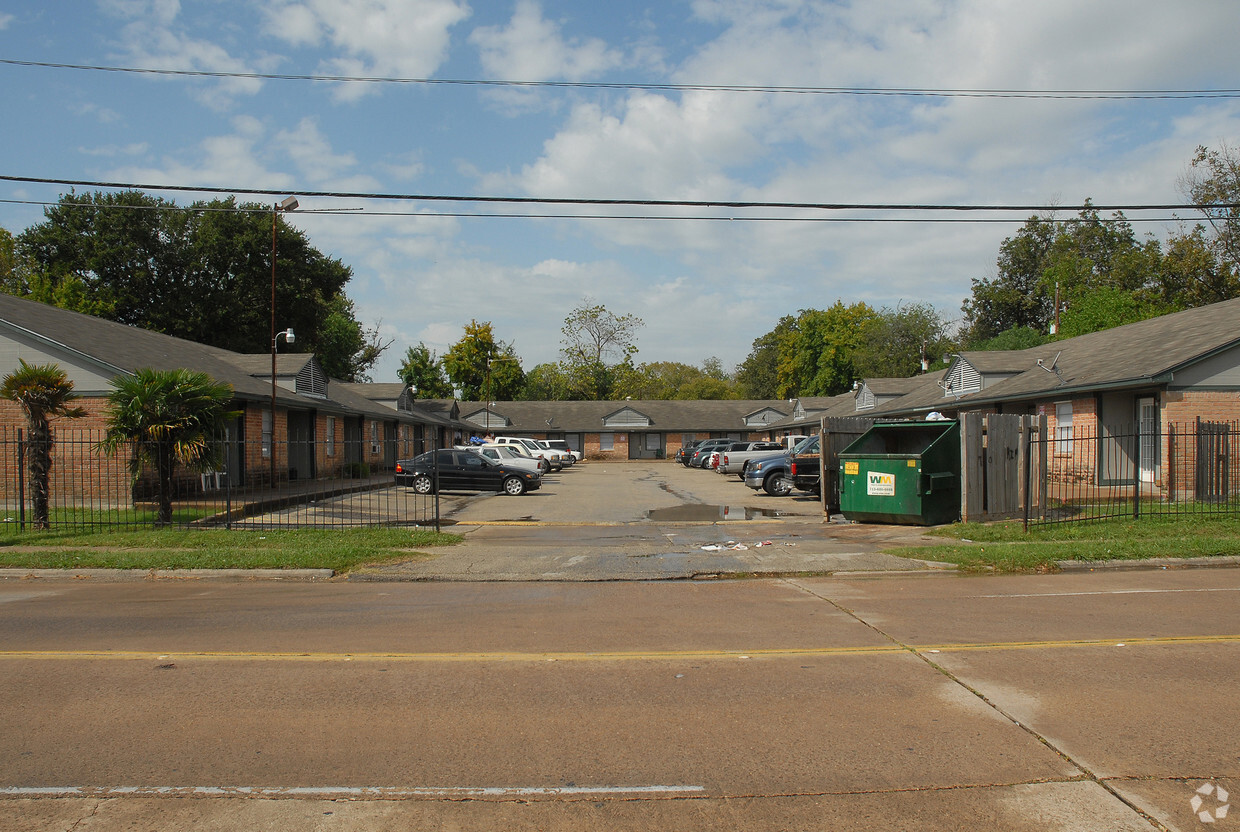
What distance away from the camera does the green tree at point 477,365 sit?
258 ft

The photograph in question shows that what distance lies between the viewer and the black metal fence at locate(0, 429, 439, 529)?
56.6 ft

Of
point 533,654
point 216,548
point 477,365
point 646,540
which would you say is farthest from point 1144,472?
point 477,365

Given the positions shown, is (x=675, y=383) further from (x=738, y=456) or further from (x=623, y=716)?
(x=623, y=716)

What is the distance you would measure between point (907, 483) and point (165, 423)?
599 inches

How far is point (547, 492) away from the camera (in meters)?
29.7

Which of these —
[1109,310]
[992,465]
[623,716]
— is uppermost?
[1109,310]

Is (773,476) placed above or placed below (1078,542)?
above

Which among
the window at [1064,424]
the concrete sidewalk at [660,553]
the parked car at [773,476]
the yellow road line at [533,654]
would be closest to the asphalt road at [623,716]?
the yellow road line at [533,654]

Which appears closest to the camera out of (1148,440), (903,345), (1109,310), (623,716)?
(623,716)

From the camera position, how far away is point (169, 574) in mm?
12328

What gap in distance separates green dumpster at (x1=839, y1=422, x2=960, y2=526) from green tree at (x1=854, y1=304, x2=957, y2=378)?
2461 inches

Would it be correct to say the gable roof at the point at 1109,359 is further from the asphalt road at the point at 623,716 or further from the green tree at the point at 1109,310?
the green tree at the point at 1109,310

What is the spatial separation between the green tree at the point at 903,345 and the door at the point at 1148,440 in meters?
55.9

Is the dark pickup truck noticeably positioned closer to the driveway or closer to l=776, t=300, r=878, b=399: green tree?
the driveway
